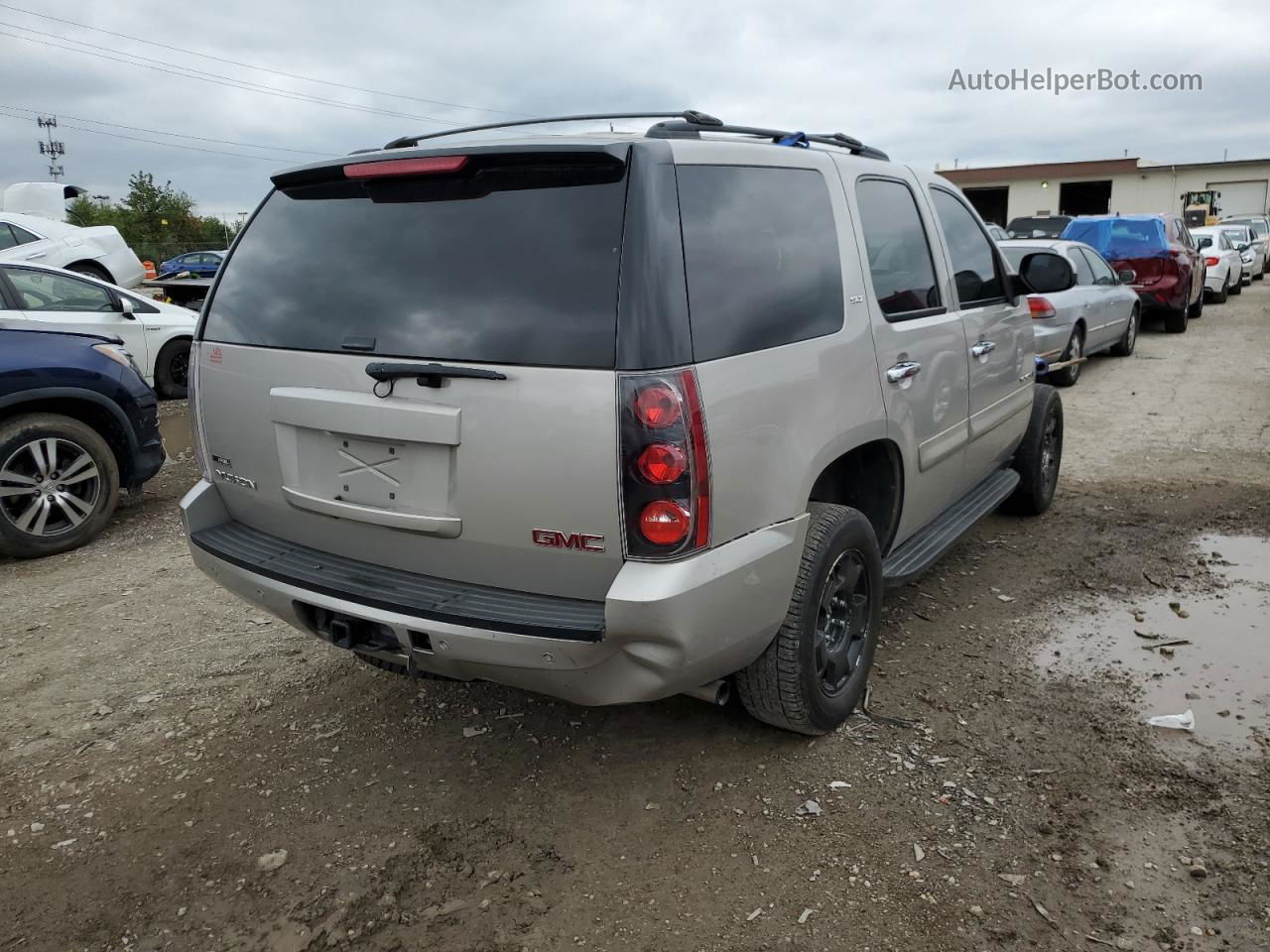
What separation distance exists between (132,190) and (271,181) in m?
59.1

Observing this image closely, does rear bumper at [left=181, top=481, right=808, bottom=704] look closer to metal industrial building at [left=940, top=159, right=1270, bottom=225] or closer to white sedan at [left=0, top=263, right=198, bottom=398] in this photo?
white sedan at [left=0, top=263, right=198, bottom=398]

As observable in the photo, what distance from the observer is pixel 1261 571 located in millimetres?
4914

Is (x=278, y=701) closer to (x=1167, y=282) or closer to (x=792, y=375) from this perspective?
(x=792, y=375)

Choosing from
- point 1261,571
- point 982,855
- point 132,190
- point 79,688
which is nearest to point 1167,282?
point 1261,571

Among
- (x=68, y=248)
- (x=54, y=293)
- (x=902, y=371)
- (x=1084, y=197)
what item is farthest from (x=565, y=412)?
(x=1084, y=197)

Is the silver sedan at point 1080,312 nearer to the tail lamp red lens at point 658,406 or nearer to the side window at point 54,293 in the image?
the tail lamp red lens at point 658,406

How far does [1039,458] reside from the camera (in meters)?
5.63

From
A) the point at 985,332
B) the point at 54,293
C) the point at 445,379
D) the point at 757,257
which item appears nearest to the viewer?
the point at 445,379

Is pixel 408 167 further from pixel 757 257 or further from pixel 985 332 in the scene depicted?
Answer: pixel 985 332

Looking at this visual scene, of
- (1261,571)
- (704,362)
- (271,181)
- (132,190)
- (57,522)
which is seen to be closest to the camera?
(704,362)

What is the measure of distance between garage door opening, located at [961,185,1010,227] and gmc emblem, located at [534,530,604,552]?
1885 inches

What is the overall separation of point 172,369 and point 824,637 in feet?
31.7

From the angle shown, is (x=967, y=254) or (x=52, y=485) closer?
(x=967, y=254)

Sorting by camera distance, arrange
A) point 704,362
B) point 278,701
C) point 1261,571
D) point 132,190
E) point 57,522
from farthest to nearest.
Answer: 1. point 132,190
2. point 57,522
3. point 1261,571
4. point 278,701
5. point 704,362
